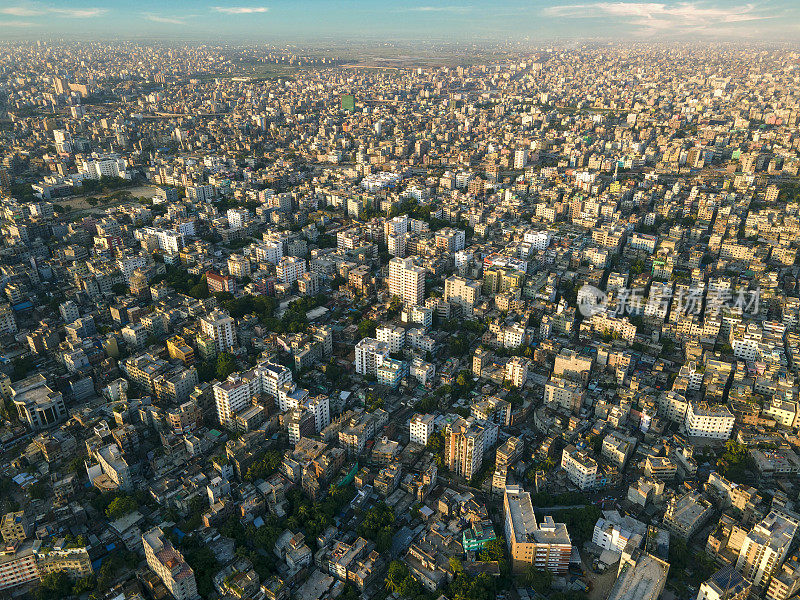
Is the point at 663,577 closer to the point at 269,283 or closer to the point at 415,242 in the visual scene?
the point at 269,283

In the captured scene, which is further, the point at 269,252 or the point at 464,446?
the point at 269,252

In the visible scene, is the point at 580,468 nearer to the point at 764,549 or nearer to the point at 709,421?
the point at 764,549

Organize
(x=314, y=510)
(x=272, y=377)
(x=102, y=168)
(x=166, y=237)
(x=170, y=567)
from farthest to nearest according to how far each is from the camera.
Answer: (x=102, y=168), (x=166, y=237), (x=272, y=377), (x=314, y=510), (x=170, y=567)

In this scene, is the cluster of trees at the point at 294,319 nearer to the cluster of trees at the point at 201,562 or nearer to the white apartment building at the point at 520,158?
the cluster of trees at the point at 201,562

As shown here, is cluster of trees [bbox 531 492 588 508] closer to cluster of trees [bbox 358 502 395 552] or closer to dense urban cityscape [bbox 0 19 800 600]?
dense urban cityscape [bbox 0 19 800 600]

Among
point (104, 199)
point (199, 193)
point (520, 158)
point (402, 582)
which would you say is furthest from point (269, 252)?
point (520, 158)

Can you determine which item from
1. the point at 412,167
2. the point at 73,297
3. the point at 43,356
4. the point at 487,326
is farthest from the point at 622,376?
the point at 412,167
